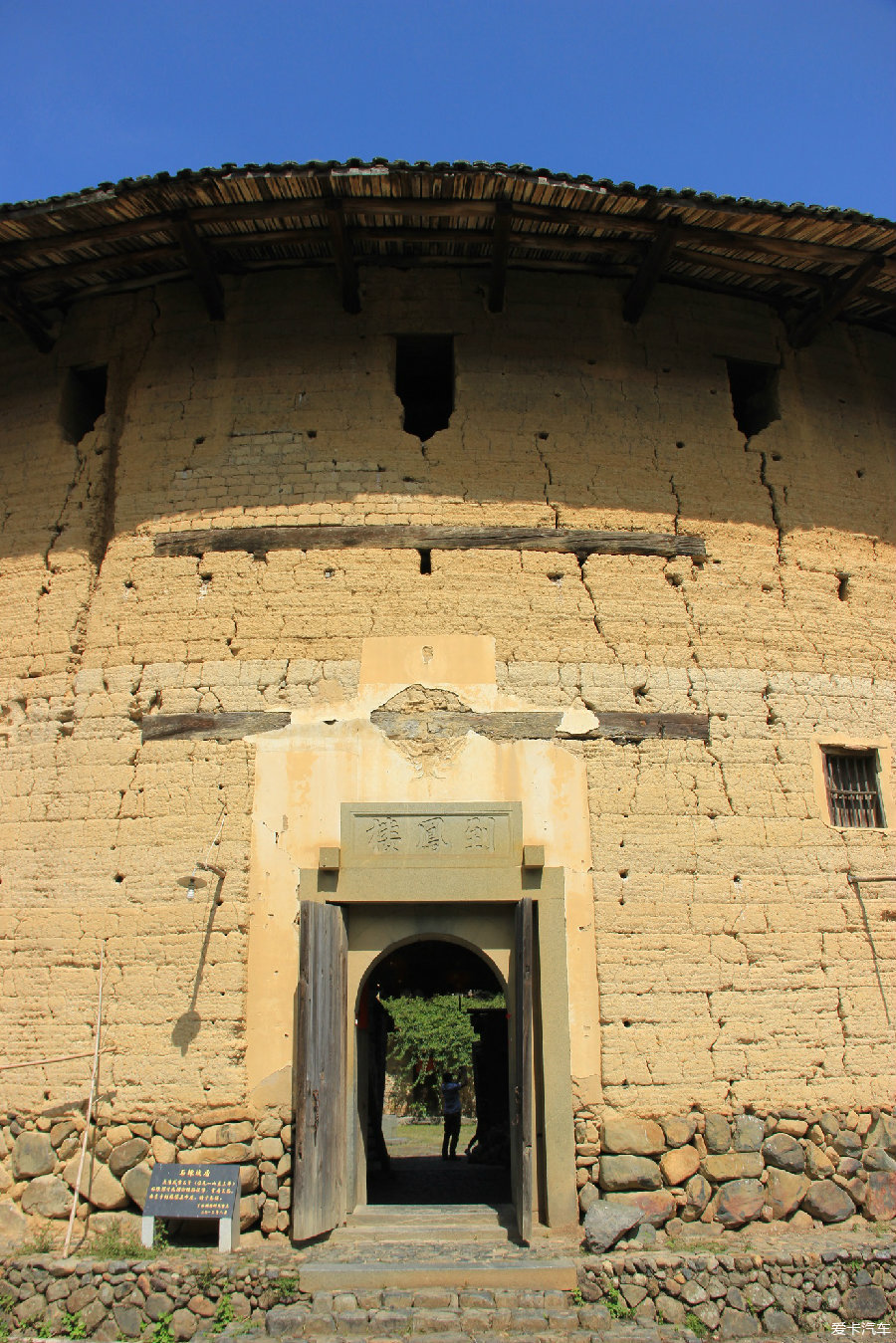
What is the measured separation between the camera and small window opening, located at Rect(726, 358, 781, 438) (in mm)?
8930

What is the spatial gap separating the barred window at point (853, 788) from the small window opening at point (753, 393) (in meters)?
3.19

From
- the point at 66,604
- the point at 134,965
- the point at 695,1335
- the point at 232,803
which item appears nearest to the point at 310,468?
the point at 66,604

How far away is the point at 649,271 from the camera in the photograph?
26.7ft

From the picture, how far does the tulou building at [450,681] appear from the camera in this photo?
6574 mm

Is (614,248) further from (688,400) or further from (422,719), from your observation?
(422,719)

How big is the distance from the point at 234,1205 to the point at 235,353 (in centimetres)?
696

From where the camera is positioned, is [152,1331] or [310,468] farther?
[310,468]

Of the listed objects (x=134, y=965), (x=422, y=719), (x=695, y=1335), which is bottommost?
(x=695, y=1335)

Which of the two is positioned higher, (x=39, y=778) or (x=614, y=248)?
(x=614, y=248)

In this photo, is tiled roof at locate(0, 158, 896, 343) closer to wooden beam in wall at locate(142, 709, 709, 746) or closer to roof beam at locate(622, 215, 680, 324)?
roof beam at locate(622, 215, 680, 324)

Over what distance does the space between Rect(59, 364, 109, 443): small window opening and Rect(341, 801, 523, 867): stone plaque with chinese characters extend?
15.7 ft

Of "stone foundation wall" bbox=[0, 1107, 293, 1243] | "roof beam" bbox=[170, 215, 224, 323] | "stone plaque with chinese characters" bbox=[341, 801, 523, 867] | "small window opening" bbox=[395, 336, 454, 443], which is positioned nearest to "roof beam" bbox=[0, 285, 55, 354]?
"roof beam" bbox=[170, 215, 224, 323]

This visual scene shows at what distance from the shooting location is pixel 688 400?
28.2 feet

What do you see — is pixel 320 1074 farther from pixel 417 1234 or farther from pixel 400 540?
pixel 400 540
